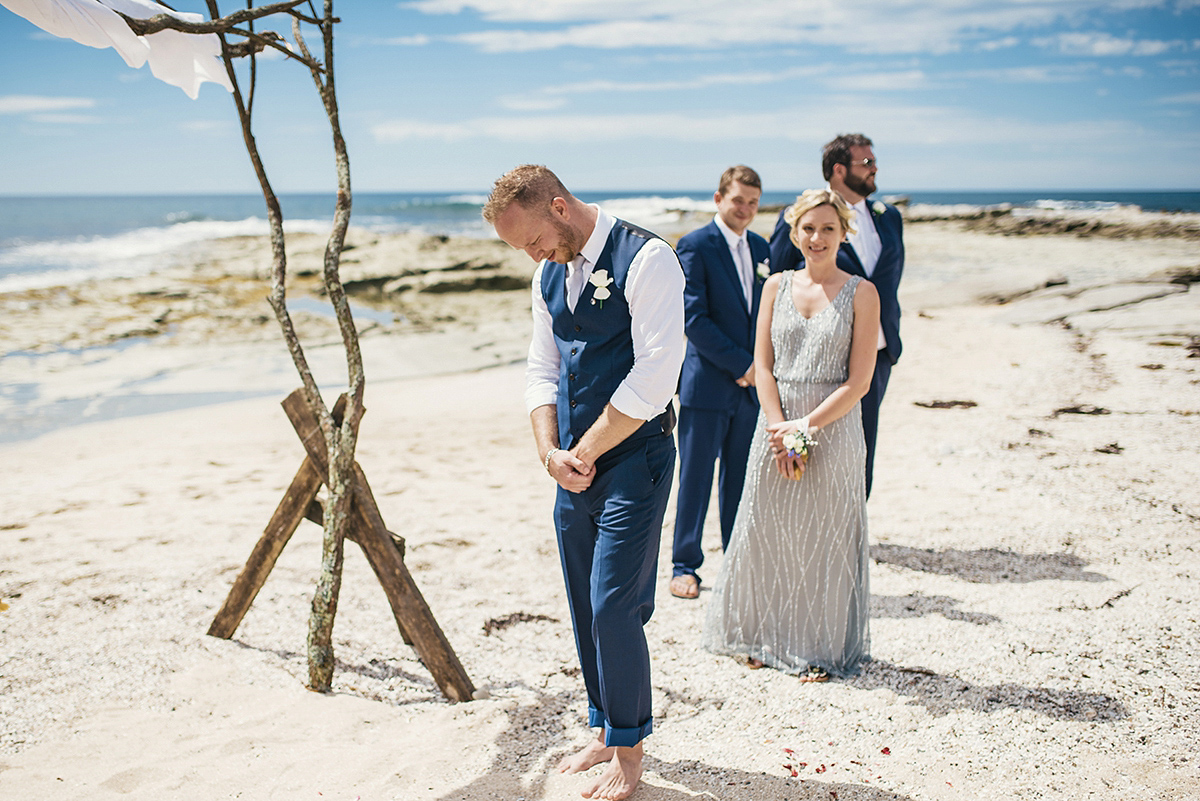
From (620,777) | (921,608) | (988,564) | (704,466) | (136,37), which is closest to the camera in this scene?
(620,777)

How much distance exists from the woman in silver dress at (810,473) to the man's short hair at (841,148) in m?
0.82

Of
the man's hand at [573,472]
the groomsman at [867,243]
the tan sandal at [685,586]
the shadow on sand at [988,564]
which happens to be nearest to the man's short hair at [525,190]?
the man's hand at [573,472]

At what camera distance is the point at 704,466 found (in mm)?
4203

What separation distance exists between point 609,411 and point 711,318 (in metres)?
1.99

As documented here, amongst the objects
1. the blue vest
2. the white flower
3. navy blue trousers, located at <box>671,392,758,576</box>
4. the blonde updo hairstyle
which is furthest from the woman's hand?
the white flower

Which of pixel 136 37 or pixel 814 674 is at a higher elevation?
pixel 136 37

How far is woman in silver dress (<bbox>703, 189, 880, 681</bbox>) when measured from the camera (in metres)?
3.31

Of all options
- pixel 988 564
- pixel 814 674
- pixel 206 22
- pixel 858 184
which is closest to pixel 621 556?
pixel 814 674

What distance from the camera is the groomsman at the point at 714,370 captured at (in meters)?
4.16

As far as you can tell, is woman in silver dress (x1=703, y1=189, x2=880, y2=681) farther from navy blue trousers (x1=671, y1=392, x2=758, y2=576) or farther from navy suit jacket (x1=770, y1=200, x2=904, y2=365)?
navy blue trousers (x1=671, y1=392, x2=758, y2=576)

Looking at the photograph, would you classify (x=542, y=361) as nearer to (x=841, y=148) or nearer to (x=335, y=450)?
(x=335, y=450)

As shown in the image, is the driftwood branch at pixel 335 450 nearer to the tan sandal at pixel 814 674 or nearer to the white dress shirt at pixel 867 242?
the tan sandal at pixel 814 674

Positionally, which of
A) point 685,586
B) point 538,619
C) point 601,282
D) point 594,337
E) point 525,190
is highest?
point 525,190

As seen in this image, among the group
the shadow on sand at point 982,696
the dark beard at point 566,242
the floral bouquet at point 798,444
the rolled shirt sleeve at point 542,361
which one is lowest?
the shadow on sand at point 982,696
